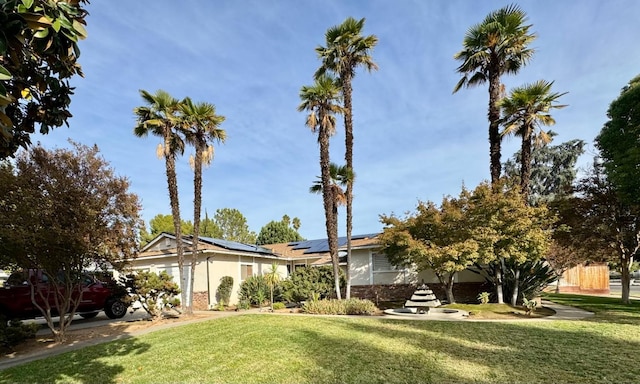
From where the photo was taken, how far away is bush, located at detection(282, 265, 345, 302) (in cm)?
1714

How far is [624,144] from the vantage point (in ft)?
46.8

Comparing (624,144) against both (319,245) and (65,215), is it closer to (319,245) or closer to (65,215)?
(319,245)

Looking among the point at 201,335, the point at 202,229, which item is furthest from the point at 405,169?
the point at 202,229

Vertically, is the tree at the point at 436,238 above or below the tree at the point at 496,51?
below

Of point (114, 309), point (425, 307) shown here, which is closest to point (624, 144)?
point (425, 307)

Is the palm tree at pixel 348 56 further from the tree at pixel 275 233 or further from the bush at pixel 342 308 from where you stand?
the tree at pixel 275 233

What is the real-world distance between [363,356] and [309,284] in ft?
34.4

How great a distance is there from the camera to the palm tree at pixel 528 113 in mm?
14477

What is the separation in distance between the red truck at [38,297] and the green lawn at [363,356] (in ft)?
15.0

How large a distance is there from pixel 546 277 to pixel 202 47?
16.6 metres

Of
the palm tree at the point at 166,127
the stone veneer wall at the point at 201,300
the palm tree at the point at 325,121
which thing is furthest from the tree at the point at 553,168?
the palm tree at the point at 166,127

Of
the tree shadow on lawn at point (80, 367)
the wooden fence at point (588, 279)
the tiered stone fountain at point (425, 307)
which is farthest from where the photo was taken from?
the wooden fence at point (588, 279)

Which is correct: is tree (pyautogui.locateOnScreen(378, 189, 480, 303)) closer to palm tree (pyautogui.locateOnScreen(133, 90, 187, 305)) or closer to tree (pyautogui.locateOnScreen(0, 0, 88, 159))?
palm tree (pyautogui.locateOnScreen(133, 90, 187, 305))

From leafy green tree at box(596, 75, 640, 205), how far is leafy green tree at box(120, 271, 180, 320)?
58.3 feet
